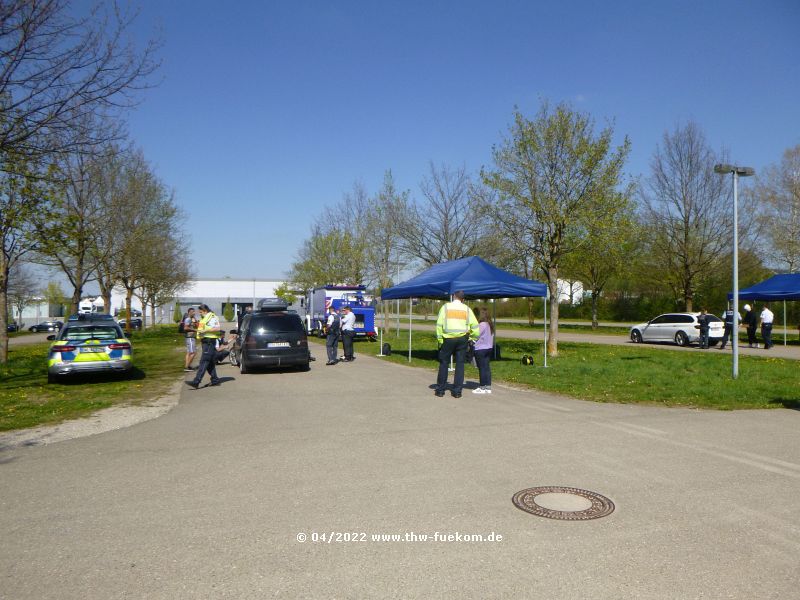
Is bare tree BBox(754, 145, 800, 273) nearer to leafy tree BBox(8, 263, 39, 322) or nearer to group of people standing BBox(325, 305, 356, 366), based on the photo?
group of people standing BBox(325, 305, 356, 366)

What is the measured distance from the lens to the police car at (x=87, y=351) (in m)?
12.8

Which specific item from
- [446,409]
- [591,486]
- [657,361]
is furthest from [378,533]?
[657,361]

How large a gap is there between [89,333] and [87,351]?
471mm

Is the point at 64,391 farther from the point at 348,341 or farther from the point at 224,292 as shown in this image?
the point at 224,292

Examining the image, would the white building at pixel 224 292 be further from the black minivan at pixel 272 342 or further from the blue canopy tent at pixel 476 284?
the black minivan at pixel 272 342

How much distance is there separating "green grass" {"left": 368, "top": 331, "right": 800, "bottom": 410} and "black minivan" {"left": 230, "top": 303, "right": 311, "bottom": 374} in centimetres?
368

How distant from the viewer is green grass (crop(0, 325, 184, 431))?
9.30 metres

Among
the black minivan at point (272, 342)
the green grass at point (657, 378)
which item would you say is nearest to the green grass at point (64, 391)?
the black minivan at point (272, 342)

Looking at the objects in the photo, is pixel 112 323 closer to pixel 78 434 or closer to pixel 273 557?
pixel 78 434

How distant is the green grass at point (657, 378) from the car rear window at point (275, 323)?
3887 mm

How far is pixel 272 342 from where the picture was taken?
15000mm

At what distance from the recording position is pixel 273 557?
3.79 metres

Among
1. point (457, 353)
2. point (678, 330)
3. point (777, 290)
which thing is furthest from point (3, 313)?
point (777, 290)

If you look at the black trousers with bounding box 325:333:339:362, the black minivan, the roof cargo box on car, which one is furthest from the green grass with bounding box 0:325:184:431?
the black trousers with bounding box 325:333:339:362
